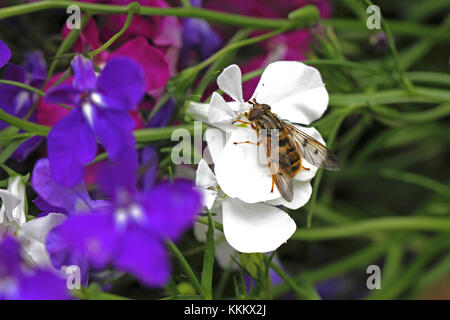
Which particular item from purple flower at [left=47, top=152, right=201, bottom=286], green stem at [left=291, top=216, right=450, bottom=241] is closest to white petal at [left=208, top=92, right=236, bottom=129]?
purple flower at [left=47, top=152, right=201, bottom=286]

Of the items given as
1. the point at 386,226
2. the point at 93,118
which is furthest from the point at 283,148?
the point at 386,226

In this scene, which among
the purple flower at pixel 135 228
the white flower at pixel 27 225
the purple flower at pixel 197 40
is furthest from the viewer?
the purple flower at pixel 197 40

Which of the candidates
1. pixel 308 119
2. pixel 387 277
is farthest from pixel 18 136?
pixel 387 277

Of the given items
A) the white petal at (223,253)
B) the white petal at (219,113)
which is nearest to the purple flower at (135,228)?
the white petal at (219,113)

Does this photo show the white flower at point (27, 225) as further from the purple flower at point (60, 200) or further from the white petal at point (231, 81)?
the white petal at point (231, 81)

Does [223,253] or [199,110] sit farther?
[223,253]

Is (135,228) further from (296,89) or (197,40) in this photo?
(197,40)
